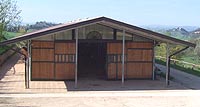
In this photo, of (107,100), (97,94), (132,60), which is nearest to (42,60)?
(132,60)

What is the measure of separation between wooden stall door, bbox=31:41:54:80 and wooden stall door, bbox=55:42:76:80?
0.84 feet

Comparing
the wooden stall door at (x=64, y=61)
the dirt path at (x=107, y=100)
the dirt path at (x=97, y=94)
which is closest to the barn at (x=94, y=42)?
the wooden stall door at (x=64, y=61)

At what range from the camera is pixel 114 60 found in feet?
69.4

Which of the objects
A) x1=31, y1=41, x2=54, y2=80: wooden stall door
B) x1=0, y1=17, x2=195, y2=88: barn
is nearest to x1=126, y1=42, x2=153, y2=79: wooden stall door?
x1=0, y1=17, x2=195, y2=88: barn

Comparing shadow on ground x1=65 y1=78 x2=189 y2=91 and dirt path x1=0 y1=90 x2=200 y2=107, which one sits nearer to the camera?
dirt path x1=0 y1=90 x2=200 y2=107

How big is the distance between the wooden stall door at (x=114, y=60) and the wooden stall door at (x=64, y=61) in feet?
6.03

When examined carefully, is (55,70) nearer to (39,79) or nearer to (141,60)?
(39,79)

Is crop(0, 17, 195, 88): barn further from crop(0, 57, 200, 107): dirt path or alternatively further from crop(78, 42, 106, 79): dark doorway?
crop(78, 42, 106, 79): dark doorway

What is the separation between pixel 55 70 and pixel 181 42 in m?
6.59

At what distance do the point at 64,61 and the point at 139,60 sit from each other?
13.1 feet

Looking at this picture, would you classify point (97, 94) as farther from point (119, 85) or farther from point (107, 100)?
point (119, 85)

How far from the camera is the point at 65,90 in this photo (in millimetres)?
17375

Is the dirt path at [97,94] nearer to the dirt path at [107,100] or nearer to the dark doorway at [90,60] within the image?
the dirt path at [107,100]

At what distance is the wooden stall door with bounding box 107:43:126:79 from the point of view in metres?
21.0
